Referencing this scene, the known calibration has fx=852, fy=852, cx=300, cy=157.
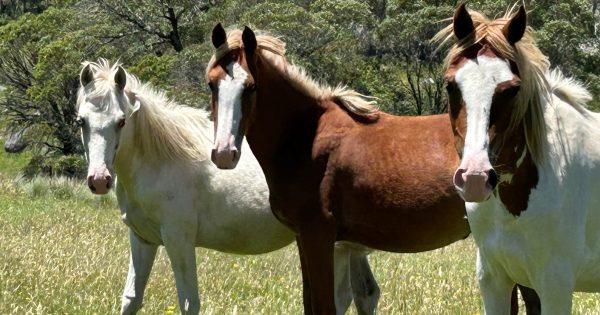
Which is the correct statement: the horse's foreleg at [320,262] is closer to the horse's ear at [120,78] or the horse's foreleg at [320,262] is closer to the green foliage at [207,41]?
the horse's ear at [120,78]

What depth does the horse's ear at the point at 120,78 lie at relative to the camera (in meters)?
6.74

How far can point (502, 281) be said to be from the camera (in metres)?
4.35

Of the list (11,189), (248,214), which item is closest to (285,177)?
(248,214)

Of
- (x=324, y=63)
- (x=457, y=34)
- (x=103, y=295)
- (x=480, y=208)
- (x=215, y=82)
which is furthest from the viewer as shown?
(x=324, y=63)

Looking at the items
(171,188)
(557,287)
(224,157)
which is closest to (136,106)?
(171,188)

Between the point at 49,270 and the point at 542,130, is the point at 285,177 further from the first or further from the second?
the point at 49,270

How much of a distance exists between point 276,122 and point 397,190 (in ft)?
3.11

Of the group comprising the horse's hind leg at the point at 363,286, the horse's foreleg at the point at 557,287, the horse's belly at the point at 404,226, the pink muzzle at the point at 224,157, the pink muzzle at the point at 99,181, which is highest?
the horse's foreleg at the point at 557,287

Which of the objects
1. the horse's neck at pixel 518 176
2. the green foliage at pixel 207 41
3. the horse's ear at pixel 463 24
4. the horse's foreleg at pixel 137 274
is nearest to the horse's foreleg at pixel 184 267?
the horse's foreleg at pixel 137 274

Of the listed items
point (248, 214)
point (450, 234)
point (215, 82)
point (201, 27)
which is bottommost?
point (201, 27)

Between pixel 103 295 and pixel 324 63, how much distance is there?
69.6ft

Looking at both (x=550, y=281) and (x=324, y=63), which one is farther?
(x=324, y=63)

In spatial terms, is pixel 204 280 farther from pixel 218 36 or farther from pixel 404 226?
pixel 218 36

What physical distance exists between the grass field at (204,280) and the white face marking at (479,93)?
8.43 ft
